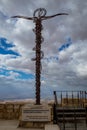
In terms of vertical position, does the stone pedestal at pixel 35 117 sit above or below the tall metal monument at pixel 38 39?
below

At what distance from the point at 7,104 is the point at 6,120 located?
2.98 feet

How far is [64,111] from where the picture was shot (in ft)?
39.2

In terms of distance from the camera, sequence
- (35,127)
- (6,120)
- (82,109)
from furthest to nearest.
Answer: (6,120) < (82,109) < (35,127)

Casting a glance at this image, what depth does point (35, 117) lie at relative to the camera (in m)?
11.2

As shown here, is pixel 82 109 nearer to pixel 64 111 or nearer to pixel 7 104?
pixel 64 111

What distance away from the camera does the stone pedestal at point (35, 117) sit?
11.2m

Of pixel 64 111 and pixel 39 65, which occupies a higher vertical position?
pixel 39 65

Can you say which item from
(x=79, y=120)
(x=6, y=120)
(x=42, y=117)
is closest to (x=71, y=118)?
(x=79, y=120)

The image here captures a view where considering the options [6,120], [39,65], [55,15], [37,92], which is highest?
[55,15]

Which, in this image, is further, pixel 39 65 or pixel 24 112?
pixel 39 65

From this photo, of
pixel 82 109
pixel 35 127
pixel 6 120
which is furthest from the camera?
pixel 6 120

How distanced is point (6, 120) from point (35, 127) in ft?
8.78

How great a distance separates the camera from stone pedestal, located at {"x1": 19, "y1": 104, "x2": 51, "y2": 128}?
11.2 m

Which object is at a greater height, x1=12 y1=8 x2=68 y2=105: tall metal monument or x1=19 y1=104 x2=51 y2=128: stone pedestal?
x1=12 y1=8 x2=68 y2=105: tall metal monument
